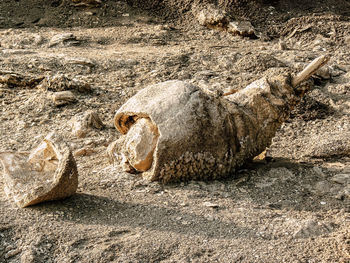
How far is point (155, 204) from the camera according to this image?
11.8 feet

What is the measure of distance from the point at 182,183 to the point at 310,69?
1.45 meters

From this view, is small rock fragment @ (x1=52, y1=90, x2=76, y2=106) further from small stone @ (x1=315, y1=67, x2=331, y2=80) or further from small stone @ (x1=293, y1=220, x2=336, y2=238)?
small stone @ (x1=293, y1=220, x2=336, y2=238)

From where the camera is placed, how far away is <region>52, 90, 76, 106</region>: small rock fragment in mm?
5664

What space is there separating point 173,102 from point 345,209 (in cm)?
147

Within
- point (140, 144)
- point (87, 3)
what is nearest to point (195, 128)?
point (140, 144)

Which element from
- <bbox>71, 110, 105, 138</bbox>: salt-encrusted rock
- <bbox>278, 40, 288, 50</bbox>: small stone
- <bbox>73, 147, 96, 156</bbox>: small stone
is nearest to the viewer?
<bbox>73, 147, 96, 156</bbox>: small stone

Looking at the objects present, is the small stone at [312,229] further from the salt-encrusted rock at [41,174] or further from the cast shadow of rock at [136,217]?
the salt-encrusted rock at [41,174]

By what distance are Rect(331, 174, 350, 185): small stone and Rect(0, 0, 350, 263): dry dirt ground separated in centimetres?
1

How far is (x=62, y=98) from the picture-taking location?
5.68 metres

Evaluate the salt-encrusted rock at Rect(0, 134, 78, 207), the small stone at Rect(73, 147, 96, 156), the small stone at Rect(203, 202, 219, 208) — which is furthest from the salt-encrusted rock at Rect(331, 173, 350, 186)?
the small stone at Rect(73, 147, 96, 156)

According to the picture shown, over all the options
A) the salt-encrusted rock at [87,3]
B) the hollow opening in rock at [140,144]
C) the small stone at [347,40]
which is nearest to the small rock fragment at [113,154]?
the hollow opening in rock at [140,144]

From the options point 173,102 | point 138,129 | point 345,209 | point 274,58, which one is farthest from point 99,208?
point 274,58

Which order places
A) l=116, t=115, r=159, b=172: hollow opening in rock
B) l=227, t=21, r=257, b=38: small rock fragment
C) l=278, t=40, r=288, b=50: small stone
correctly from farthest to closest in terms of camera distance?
l=227, t=21, r=257, b=38: small rock fragment
l=278, t=40, r=288, b=50: small stone
l=116, t=115, r=159, b=172: hollow opening in rock

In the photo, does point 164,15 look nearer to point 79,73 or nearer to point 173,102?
point 79,73
